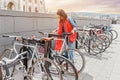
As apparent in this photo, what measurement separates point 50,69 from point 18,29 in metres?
2.46

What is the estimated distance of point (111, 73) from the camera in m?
5.62

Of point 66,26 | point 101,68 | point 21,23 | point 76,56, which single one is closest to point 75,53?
point 76,56

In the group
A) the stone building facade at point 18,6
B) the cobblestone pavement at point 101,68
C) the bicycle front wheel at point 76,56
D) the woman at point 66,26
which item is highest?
the stone building facade at point 18,6

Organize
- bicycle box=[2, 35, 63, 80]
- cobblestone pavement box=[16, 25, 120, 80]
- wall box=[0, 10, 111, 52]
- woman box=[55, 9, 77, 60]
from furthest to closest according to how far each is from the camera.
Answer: wall box=[0, 10, 111, 52] < woman box=[55, 9, 77, 60] < cobblestone pavement box=[16, 25, 120, 80] < bicycle box=[2, 35, 63, 80]

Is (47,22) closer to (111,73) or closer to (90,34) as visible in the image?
(90,34)

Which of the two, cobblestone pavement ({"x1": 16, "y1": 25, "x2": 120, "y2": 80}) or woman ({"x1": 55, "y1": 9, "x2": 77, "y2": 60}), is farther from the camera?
woman ({"x1": 55, "y1": 9, "x2": 77, "y2": 60})

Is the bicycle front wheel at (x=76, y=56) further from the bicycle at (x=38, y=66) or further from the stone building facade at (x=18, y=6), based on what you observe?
the stone building facade at (x=18, y=6)

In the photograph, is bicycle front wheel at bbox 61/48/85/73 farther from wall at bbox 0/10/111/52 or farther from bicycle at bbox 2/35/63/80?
wall at bbox 0/10/111/52

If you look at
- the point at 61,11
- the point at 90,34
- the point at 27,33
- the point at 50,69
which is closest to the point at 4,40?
the point at 27,33

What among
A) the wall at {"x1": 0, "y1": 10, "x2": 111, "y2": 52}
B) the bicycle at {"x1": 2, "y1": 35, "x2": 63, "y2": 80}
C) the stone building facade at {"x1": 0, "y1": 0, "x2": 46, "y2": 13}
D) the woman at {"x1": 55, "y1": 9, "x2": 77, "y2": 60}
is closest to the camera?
the bicycle at {"x1": 2, "y1": 35, "x2": 63, "y2": 80}

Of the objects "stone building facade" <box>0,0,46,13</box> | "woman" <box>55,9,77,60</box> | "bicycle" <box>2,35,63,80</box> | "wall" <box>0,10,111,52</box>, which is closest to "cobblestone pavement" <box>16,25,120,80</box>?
"bicycle" <box>2,35,63,80</box>

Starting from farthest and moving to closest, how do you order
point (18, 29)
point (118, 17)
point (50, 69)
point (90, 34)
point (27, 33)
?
1. point (118, 17)
2. point (90, 34)
3. point (27, 33)
4. point (18, 29)
5. point (50, 69)

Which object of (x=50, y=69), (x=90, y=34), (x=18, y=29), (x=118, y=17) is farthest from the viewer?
(x=118, y=17)

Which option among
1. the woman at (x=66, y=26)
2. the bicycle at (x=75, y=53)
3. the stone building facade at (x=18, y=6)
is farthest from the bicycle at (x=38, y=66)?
the stone building facade at (x=18, y=6)
